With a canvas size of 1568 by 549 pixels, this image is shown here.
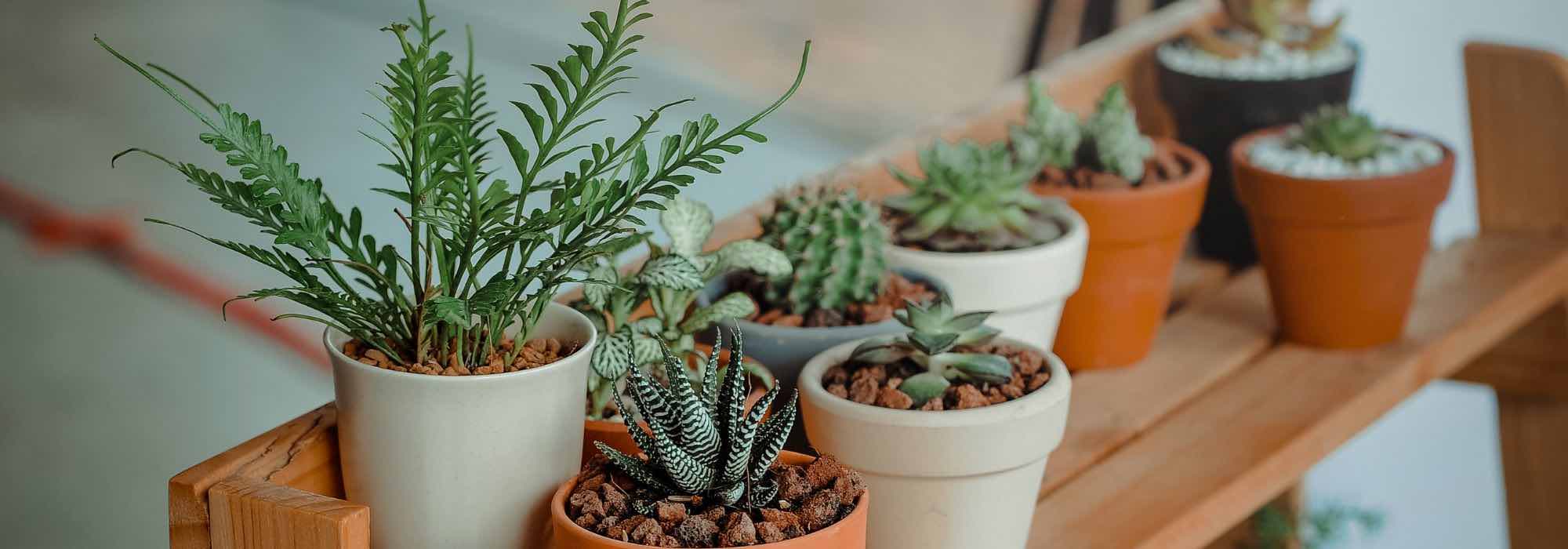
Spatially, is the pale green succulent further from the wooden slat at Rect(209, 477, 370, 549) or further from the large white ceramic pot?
the wooden slat at Rect(209, 477, 370, 549)

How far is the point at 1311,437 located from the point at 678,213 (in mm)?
524

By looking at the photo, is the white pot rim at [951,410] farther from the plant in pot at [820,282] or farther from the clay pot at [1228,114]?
the clay pot at [1228,114]

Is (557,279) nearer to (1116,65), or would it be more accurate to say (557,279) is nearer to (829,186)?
(829,186)

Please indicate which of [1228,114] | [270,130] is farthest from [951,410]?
[270,130]

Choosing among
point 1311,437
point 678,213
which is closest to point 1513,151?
point 1311,437

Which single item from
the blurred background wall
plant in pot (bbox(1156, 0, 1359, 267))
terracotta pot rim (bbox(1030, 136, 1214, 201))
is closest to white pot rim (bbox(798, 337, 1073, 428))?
terracotta pot rim (bbox(1030, 136, 1214, 201))

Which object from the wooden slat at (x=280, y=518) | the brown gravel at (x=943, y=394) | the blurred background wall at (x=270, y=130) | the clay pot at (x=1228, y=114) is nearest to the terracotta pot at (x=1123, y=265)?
the clay pot at (x=1228, y=114)

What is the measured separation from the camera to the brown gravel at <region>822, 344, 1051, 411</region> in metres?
0.77

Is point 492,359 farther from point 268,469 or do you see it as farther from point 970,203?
point 970,203

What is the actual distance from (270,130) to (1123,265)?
1.90 metres

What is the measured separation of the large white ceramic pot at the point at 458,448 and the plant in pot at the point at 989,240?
0.35 meters

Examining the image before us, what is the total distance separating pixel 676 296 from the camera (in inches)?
36.0

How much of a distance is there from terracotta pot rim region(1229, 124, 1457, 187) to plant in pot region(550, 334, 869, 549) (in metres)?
0.66

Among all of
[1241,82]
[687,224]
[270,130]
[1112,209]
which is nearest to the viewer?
[687,224]
